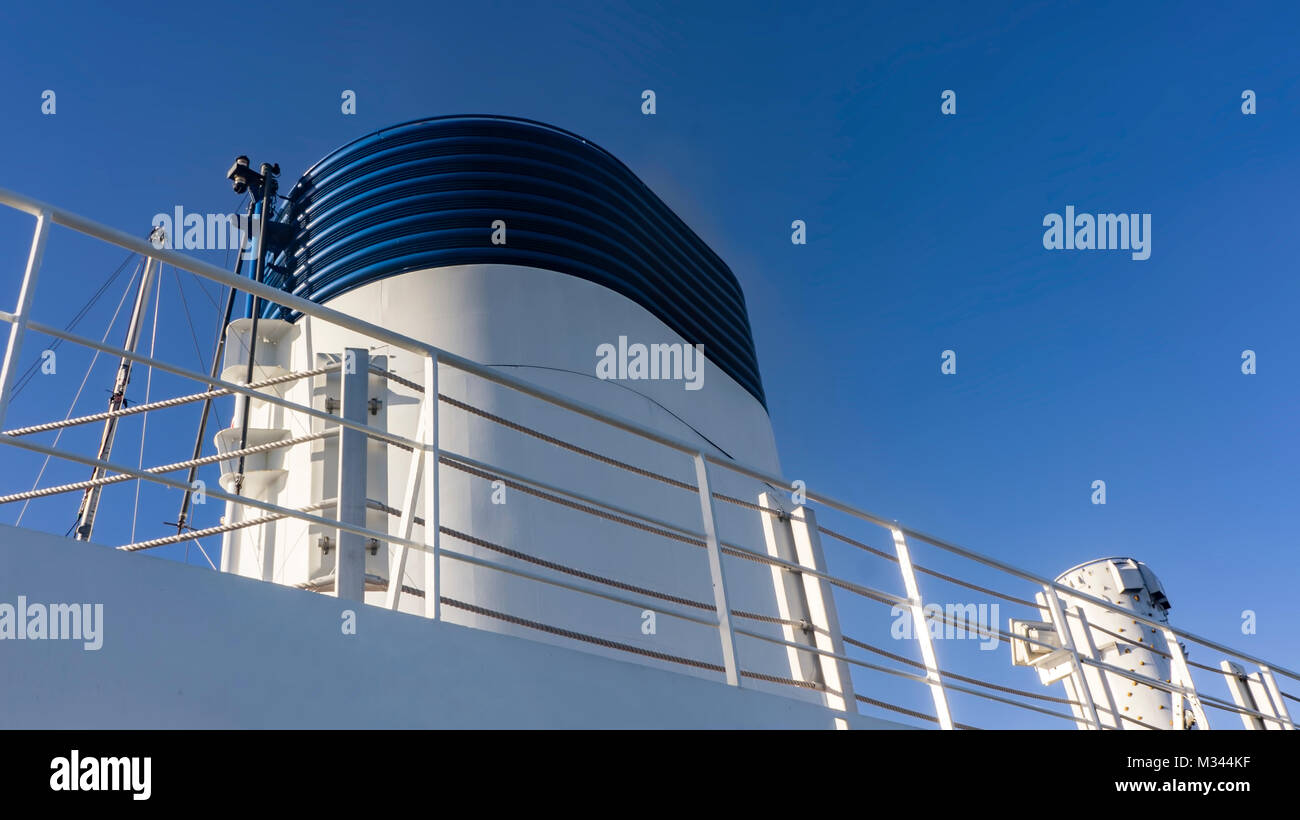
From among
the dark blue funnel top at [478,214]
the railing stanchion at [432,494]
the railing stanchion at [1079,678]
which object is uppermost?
the dark blue funnel top at [478,214]

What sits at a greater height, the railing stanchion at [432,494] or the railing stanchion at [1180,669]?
the railing stanchion at [432,494]

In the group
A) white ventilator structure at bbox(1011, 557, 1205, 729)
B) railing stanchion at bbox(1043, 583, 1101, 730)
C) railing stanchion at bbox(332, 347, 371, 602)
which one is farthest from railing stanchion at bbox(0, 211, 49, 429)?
white ventilator structure at bbox(1011, 557, 1205, 729)

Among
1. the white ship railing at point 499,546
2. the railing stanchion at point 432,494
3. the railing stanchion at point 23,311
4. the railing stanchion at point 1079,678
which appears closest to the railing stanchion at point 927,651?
the white ship railing at point 499,546

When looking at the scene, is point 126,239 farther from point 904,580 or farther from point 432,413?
point 904,580

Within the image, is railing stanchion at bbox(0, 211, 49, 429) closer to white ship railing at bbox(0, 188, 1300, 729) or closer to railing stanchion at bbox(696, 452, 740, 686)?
white ship railing at bbox(0, 188, 1300, 729)

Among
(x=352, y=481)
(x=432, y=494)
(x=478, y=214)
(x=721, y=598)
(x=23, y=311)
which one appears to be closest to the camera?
(x=23, y=311)

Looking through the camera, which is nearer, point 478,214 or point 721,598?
point 721,598

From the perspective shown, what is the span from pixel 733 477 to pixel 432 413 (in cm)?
312

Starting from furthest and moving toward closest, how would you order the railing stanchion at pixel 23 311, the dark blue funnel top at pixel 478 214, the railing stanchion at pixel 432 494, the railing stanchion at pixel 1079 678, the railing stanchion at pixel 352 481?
the dark blue funnel top at pixel 478 214 < the railing stanchion at pixel 1079 678 < the railing stanchion at pixel 352 481 < the railing stanchion at pixel 432 494 < the railing stanchion at pixel 23 311

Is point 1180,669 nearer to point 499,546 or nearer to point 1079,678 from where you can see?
point 1079,678

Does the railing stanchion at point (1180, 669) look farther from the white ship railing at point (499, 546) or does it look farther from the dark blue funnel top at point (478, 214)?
the dark blue funnel top at point (478, 214)

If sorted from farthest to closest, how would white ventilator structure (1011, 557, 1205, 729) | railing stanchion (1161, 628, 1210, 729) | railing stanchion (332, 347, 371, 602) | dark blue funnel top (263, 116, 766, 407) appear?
dark blue funnel top (263, 116, 766, 407) → white ventilator structure (1011, 557, 1205, 729) → railing stanchion (1161, 628, 1210, 729) → railing stanchion (332, 347, 371, 602)

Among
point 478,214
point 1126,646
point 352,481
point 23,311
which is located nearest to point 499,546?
point 352,481
